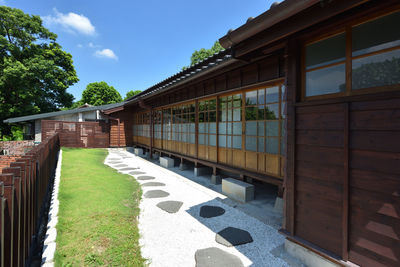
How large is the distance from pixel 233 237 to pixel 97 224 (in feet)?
7.47

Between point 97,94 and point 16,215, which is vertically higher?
point 97,94

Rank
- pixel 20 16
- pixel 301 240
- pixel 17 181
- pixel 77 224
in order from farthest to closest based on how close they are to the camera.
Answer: pixel 20 16 → pixel 77 224 → pixel 301 240 → pixel 17 181

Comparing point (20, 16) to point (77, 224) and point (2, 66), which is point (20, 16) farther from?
point (77, 224)

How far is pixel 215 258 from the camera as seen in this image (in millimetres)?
2564

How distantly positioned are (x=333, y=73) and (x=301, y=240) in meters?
2.13

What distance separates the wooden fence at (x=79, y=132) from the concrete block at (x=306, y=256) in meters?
15.1

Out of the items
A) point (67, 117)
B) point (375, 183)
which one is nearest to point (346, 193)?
point (375, 183)

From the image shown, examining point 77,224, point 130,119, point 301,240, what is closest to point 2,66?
point 130,119

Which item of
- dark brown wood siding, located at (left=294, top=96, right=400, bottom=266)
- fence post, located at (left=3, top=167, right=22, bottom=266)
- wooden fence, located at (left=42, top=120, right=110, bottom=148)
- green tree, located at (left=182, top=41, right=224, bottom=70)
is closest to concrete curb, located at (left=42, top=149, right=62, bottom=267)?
fence post, located at (left=3, top=167, right=22, bottom=266)

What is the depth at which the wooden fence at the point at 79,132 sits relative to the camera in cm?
1328

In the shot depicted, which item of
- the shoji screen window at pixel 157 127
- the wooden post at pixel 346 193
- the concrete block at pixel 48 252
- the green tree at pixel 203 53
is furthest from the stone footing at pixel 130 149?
the green tree at pixel 203 53

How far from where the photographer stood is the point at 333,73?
2.25 meters

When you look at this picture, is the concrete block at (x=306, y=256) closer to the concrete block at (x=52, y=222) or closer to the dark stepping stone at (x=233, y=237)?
the dark stepping stone at (x=233, y=237)

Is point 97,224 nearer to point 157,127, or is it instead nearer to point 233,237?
point 233,237
